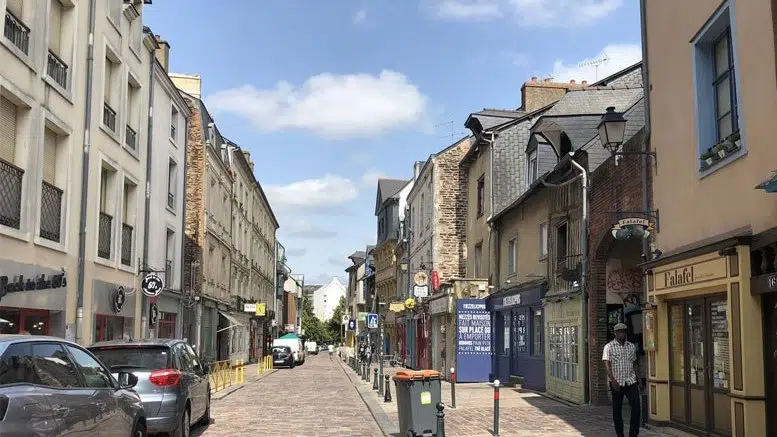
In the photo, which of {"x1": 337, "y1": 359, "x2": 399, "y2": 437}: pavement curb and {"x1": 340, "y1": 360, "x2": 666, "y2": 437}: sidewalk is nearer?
{"x1": 340, "y1": 360, "x2": 666, "y2": 437}: sidewalk

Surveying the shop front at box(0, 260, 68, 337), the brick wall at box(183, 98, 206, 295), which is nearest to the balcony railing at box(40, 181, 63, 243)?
the shop front at box(0, 260, 68, 337)

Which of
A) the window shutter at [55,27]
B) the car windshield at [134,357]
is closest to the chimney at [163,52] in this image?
the window shutter at [55,27]

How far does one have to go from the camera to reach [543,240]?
66.5 feet

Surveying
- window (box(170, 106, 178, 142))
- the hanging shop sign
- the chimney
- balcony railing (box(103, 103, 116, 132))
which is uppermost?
the chimney

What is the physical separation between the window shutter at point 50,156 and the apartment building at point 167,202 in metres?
6.24

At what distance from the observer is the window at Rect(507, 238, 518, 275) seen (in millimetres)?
23031

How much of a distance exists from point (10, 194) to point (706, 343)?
36.7ft

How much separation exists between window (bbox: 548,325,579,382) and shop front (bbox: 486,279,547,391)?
1.03 metres

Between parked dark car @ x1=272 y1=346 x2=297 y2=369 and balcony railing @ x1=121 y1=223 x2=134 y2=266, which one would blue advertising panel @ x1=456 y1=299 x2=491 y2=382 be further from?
parked dark car @ x1=272 y1=346 x2=297 y2=369

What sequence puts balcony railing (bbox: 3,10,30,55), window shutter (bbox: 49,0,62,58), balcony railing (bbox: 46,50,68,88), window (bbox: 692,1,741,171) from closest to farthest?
window (bbox: 692,1,741,171), balcony railing (bbox: 3,10,30,55), balcony railing (bbox: 46,50,68,88), window shutter (bbox: 49,0,62,58)

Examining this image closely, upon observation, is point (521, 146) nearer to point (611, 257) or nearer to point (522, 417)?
point (611, 257)

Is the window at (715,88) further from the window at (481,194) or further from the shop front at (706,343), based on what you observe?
the window at (481,194)

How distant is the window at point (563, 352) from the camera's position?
56.7 ft

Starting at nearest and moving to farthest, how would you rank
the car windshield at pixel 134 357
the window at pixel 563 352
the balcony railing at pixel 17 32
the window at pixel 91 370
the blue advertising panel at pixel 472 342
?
the window at pixel 91 370 < the car windshield at pixel 134 357 < the balcony railing at pixel 17 32 < the window at pixel 563 352 < the blue advertising panel at pixel 472 342
